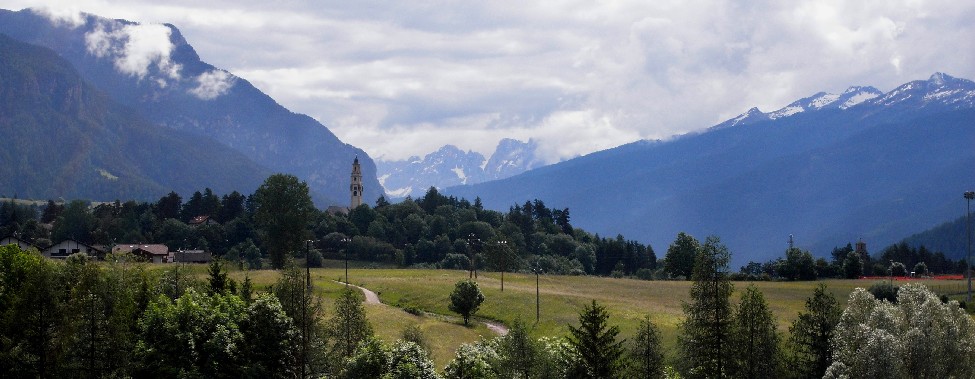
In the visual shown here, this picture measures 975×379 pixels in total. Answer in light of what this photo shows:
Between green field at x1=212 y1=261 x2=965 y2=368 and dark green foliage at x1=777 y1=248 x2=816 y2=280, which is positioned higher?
dark green foliage at x1=777 y1=248 x2=816 y2=280

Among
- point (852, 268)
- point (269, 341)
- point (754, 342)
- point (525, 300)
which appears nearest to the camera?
point (269, 341)

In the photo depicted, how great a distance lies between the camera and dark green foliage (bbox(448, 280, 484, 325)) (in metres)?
108

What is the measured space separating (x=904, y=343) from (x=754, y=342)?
34.3 feet

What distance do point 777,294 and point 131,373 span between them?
311 ft

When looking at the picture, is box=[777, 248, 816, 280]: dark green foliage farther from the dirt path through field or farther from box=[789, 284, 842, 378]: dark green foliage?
box=[789, 284, 842, 378]: dark green foliage

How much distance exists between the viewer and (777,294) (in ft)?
436

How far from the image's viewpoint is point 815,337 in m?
74.4

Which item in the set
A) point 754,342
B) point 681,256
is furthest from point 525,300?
point 681,256

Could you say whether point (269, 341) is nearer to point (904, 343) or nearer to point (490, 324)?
point (490, 324)

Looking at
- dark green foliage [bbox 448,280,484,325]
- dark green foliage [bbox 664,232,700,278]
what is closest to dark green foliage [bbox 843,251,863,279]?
dark green foliage [bbox 664,232,700,278]

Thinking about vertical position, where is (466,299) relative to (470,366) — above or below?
above

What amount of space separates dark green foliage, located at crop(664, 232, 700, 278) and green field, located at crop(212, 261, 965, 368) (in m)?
21.3

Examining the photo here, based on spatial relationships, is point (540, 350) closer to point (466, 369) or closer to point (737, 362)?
point (466, 369)

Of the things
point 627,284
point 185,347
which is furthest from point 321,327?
point 627,284
